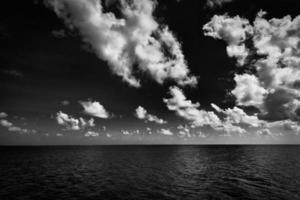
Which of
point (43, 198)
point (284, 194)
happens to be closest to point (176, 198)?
point (284, 194)

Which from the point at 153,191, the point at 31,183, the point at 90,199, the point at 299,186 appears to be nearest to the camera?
the point at 90,199

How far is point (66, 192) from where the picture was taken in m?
29.5

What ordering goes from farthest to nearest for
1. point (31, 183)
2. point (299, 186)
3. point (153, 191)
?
point (31, 183) → point (299, 186) → point (153, 191)

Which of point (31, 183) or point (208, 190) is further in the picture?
point (31, 183)

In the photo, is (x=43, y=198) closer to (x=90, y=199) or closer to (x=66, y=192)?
(x=66, y=192)

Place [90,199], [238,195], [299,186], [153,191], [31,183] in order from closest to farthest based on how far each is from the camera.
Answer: [90,199]
[238,195]
[153,191]
[299,186]
[31,183]

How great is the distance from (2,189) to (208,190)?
36932 millimetres

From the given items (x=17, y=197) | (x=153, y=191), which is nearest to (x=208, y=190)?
(x=153, y=191)

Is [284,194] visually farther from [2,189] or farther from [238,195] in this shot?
[2,189]

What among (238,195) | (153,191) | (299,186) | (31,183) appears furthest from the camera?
(31,183)

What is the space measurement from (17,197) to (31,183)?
32.9 feet

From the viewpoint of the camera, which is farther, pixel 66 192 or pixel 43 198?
pixel 66 192

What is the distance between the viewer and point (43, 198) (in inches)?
1044

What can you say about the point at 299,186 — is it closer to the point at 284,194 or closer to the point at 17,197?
the point at 284,194
